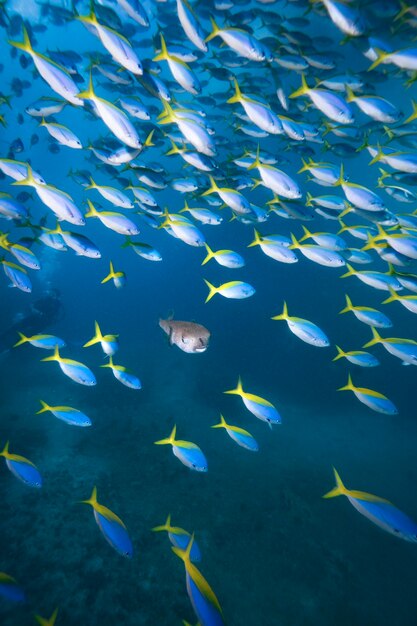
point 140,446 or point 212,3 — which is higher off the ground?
point 212,3

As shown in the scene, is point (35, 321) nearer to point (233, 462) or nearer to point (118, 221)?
point (233, 462)

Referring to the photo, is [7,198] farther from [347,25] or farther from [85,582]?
[85,582]

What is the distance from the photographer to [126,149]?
4816mm

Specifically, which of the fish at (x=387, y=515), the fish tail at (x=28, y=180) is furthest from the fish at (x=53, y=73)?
the fish at (x=387, y=515)

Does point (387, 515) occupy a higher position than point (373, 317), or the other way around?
point (373, 317)

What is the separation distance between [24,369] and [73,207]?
10.7 m

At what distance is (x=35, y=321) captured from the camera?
42.9ft

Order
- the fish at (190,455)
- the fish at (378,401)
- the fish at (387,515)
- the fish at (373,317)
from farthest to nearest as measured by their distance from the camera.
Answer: the fish at (373,317) → the fish at (378,401) → the fish at (190,455) → the fish at (387,515)

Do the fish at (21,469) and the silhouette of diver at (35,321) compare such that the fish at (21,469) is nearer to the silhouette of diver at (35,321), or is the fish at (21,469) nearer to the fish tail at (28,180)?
the fish tail at (28,180)

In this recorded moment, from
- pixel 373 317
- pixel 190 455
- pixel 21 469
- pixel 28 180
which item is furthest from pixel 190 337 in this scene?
pixel 28 180

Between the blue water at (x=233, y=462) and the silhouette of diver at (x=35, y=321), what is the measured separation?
690 millimetres

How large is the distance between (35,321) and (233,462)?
419 inches

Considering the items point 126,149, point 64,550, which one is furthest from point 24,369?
point 126,149

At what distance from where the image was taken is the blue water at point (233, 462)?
4.50 m
